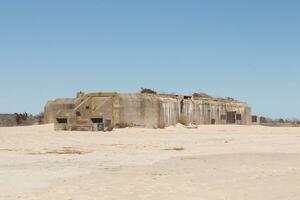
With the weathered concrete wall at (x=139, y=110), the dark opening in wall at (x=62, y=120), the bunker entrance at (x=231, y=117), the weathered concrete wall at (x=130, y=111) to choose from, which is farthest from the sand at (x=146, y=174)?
the bunker entrance at (x=231, y=117)

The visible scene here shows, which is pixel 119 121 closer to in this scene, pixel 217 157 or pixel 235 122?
pixel 235 122

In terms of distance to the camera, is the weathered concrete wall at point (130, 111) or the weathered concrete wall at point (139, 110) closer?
the weathered concrete wall at point (130, 111)

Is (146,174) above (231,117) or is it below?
below

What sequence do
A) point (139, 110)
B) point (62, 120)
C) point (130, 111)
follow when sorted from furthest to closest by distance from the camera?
point (139, 110) < point (130, 111) < point (62, 120)

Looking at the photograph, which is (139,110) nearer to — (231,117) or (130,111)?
(130,111)

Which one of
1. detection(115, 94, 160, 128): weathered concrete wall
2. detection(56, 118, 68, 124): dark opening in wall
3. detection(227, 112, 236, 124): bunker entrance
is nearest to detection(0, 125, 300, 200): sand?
detection(56, 118, 68, 124): dark opening in wall

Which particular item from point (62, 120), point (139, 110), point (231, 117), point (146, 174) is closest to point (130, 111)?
point (139, 110)

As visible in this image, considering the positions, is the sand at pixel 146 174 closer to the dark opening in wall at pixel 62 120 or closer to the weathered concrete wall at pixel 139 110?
the dark opening in wall at pixel 62 120

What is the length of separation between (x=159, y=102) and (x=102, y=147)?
2090 centimetres

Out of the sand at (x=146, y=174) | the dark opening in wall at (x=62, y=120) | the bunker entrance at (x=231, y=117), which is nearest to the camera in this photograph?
the sand at (x=146, y=174)

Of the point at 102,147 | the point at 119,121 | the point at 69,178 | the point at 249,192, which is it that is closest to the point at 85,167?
the point at 69,178

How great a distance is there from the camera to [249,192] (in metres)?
12.7

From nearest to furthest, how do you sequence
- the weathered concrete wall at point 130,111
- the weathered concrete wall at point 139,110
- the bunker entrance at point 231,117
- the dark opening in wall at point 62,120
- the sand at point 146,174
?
the sand at point 146,174 < the dark opening in wall at point 62,120 < the weathered concrete wall at point 130,111 < the weathered concrete wall at point 139,110 < the bunker entrance at point 231,117

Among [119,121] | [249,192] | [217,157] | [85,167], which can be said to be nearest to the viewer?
[249,192]
